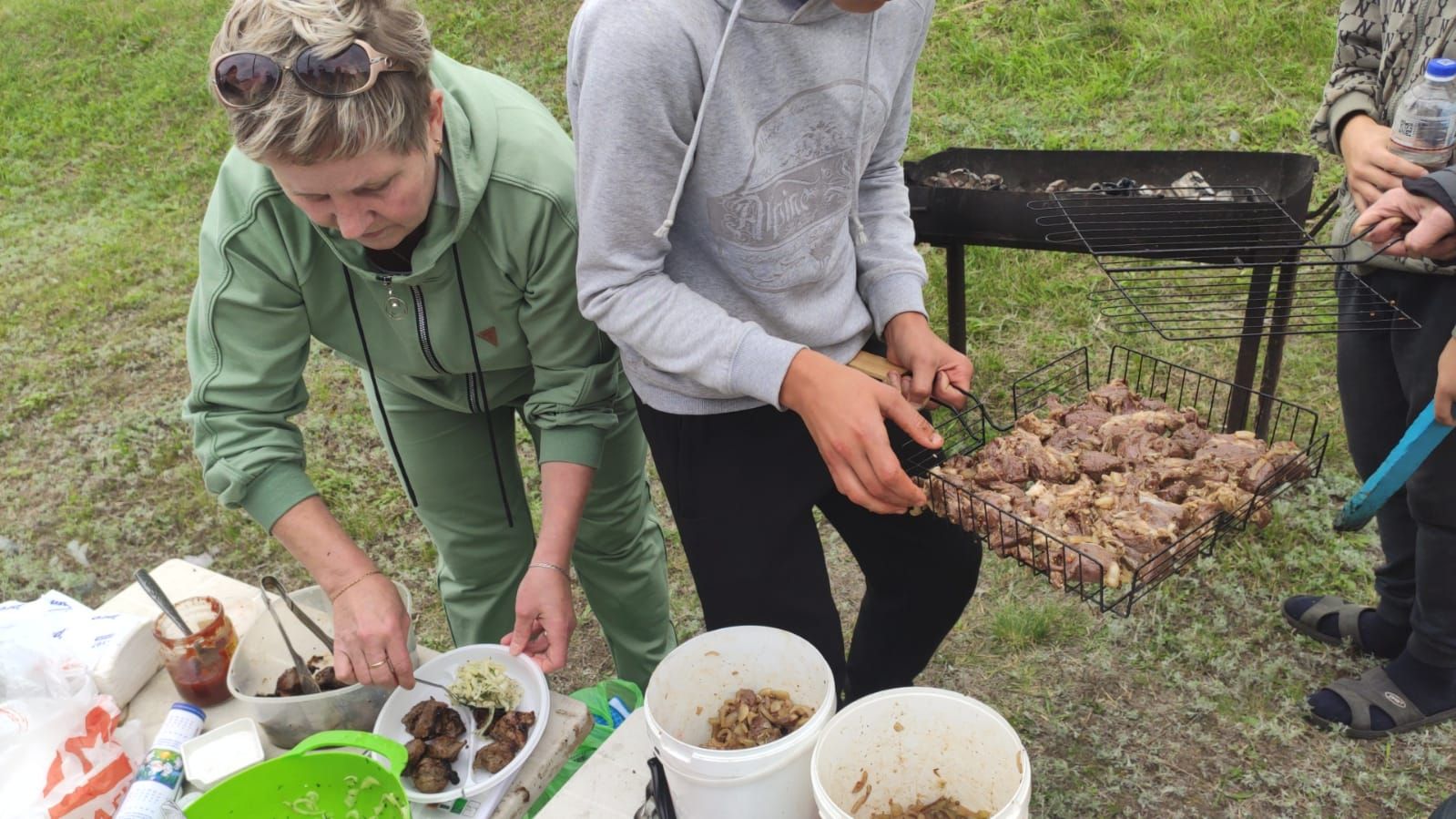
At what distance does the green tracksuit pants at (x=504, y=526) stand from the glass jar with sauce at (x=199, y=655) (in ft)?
→ 1.96

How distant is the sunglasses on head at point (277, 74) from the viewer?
5.29 feet

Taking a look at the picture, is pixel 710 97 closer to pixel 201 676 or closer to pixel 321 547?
pixel 321 547

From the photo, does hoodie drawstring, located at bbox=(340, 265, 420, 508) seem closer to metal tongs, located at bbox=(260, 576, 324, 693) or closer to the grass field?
metal tongs, located at bbox=(260, 576, 324, 693)

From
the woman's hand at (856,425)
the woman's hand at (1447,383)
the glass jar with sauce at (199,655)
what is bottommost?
the glass jar with sauce at (199,655)

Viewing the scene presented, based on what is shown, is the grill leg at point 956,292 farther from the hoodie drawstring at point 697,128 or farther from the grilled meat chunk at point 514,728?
the grilled meat chunk at point 514,728

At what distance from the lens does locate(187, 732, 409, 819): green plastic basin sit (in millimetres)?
1649

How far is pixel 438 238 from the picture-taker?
1.97m

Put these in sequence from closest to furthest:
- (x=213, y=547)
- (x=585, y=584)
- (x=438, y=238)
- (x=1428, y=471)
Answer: (x=438, y=238), (x=1428, y=471), (x=585, y=584), (x=213, y=547)

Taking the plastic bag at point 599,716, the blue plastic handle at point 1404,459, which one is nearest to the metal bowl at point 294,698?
the plastic bag at point 599,716

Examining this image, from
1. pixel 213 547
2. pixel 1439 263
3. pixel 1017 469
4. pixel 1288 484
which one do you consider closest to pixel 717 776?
pixel 1017 469

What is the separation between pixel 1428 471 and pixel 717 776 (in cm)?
196

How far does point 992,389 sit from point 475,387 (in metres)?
2.64

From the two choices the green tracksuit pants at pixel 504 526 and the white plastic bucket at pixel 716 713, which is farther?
the green tracksuit pants at pixel 504 526

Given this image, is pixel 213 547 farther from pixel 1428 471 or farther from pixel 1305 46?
pixel 1305 46
